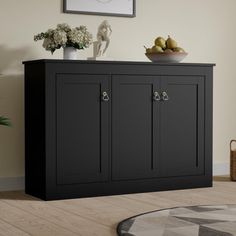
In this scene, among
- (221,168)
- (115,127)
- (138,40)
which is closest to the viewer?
(115,127)

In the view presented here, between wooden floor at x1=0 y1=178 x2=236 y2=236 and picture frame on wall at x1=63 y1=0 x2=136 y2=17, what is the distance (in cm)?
150

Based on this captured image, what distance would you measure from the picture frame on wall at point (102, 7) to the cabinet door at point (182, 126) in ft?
2.58

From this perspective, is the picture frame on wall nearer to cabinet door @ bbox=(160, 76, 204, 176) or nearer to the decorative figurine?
the decorative figurine

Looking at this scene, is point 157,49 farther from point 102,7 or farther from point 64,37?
point 64,37

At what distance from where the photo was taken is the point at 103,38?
5.04m

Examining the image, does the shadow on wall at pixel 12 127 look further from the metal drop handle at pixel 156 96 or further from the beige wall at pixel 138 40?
the metal drop handle at pixel 156 96

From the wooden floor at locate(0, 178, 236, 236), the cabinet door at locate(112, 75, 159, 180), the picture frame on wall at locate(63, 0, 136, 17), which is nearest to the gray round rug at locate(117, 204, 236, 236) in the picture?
the wooden floor at locate(0, 178, 236, 236)

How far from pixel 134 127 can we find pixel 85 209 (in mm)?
879

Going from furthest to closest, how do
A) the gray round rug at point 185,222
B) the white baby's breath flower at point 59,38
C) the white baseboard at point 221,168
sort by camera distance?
the white baseboard at point 221,168
the white baby's breath flower at point 59,38
the gray round rug at point 185,222

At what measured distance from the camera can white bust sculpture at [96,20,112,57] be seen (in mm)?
5023

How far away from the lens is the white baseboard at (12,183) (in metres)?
4.98

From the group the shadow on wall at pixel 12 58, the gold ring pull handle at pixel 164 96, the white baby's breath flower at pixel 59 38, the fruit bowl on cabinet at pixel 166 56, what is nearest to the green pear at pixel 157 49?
the fruit bowl on cabinet at pixel 166 56

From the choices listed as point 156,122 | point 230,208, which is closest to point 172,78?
point 156,122

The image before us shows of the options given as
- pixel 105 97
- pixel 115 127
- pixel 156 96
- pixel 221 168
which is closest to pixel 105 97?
pixel 105 97
